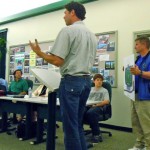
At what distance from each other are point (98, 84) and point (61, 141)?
1.10m

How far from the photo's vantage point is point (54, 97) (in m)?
2.17

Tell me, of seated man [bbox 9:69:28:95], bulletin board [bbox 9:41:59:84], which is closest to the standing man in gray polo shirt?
seated man [bbox 9:69:28:95]

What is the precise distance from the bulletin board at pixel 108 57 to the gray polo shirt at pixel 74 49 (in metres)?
2.71

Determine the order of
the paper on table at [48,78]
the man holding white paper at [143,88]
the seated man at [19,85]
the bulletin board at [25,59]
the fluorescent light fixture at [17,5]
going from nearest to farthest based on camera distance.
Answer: the paper on table at [48,78]
the man holding white paper at [143,88]
the seated man at [19,85]
the fluorescent light fixture at [17,5]
the bulletin board at [25,59]

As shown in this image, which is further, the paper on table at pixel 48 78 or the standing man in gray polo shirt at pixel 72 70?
the paper on table at pixel 48 78

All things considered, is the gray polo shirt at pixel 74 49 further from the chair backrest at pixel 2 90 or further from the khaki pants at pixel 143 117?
the chair backrest at pixel 2 90

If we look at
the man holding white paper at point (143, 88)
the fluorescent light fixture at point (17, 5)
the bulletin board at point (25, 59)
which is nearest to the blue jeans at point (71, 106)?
the man holding white paper at point (143, 88)

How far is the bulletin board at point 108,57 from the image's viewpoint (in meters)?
4.70

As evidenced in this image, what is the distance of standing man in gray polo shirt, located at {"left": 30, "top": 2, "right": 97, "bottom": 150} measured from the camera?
1942mm

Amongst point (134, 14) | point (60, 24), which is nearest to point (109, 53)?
point (134, 14)

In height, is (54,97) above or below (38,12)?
below

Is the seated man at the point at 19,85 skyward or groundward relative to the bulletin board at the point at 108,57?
groundward

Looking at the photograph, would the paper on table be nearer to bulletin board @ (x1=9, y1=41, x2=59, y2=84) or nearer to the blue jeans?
the blue jeans

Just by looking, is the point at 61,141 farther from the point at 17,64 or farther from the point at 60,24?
the point at 17,64
